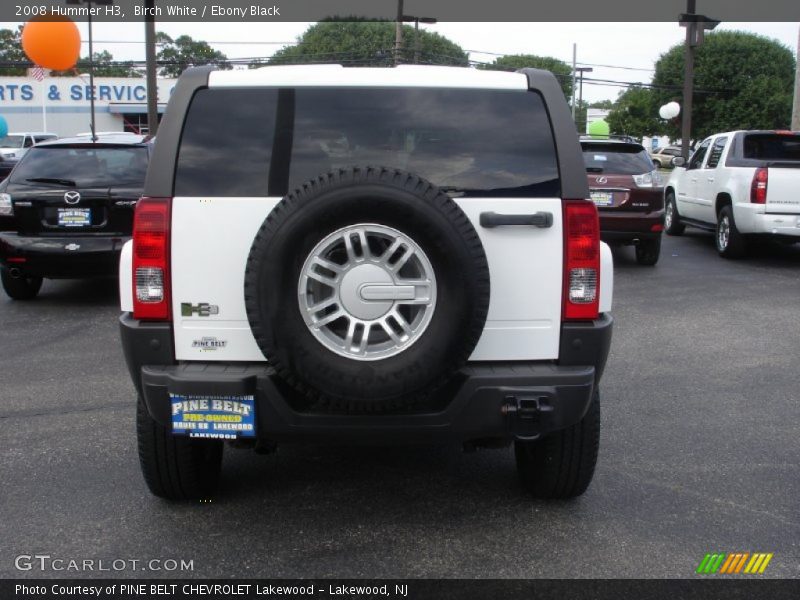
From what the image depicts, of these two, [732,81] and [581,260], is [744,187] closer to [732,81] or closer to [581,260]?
[581,260]

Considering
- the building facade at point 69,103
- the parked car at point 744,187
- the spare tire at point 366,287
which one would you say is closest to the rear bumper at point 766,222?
the parked car at point 744,187

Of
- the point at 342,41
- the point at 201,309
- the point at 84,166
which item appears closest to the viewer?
the point at 201,309

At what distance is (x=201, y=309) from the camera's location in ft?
11.3

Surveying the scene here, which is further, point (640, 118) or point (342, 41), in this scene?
point (342, 41)

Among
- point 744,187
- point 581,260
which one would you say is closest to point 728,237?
point 744,187

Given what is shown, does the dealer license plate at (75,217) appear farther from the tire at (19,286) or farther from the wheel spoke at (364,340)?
the wheel spoke at (364,340)

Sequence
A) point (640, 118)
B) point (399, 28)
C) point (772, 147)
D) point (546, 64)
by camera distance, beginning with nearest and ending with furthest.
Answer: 1. point (772, 147)
2. point (399, 28)
3. point (640, 118)
4. point (546, 64)

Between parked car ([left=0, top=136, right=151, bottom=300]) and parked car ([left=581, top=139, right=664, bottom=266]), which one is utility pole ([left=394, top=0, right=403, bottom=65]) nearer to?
parked car ([left=581, top=139, right=664, bottom=266])

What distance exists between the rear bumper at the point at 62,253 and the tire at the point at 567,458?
Result: 17.8 ft

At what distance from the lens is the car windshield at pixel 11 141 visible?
30031mm

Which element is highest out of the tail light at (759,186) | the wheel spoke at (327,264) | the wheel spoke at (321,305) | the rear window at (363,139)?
the rear window at (363,139)

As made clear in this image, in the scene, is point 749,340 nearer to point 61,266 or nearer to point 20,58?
point 61,266

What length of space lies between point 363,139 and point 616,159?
839cm

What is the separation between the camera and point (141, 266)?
3416 millimetres
